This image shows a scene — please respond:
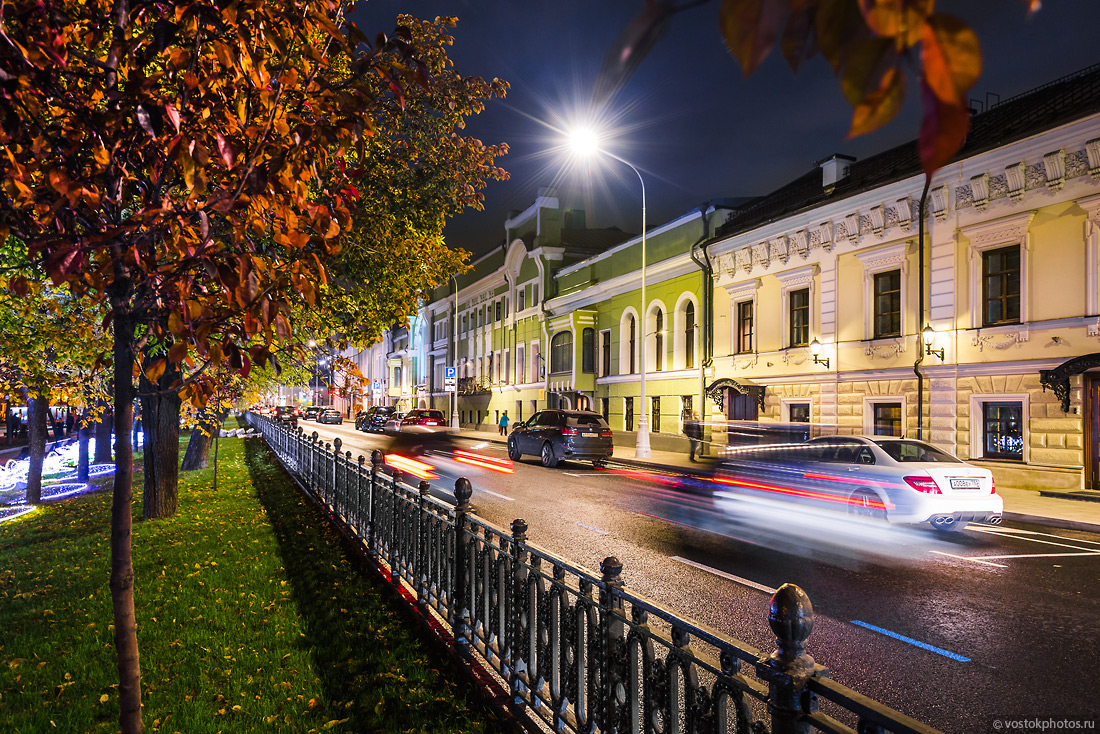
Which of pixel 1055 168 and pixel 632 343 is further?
pixel 632 343

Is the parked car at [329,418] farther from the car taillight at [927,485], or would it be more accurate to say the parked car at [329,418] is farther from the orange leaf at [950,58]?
the orange leaf at [950,58]

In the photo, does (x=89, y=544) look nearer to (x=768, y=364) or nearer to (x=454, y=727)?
(x=454, y=727)

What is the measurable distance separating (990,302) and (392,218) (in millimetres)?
15104

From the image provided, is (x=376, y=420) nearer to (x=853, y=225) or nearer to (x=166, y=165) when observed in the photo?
(x=853, y=225)

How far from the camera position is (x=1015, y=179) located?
15750 millimetres

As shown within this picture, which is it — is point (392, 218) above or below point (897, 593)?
above

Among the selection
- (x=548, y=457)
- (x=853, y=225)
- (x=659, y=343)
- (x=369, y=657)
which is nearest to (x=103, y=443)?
(x=548, y=457)

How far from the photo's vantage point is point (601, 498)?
14.1 meters

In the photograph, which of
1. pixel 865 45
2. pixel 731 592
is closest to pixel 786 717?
pixel 865 45

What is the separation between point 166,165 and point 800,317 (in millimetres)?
21562

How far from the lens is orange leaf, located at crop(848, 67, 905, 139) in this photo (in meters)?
1.01

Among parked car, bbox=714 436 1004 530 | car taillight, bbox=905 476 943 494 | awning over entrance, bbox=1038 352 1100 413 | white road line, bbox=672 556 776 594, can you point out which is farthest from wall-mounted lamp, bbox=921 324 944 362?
white road line, bbox=672 556 776 594

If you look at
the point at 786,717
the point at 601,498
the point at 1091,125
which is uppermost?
the point at 1091,125

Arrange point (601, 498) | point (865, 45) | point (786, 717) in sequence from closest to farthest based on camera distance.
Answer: point (865, 45), point (786, 717), point (601, 498)
